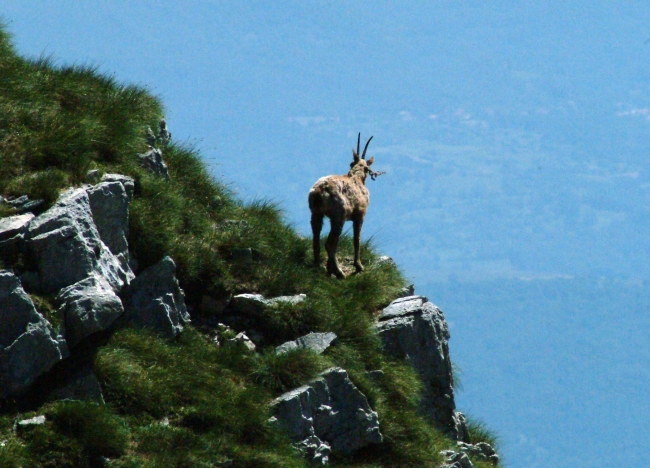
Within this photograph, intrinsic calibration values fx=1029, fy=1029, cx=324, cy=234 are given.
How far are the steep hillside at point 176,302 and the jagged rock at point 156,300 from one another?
0.05 meters

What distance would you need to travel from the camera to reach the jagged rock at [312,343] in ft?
49.0

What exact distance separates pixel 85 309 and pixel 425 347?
6.44 meters

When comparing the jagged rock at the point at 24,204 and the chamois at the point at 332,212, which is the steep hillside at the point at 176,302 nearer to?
the jagged rock at the point at 24,204

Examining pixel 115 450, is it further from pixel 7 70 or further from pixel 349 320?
pixel 7 70

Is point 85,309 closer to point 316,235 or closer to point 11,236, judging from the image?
point 11,236

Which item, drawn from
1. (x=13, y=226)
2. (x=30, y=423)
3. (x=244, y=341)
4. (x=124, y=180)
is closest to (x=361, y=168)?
(x=244, y=341)

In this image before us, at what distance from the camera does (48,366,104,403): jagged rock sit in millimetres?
12289

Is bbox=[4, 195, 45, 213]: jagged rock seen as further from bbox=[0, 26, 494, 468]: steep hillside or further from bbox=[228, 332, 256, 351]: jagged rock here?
bbox=[228, 332, 256, 351]: jagged rock

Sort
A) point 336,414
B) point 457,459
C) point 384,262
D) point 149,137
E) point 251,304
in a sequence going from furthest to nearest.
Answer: point 384,262, point 149,137, point 457,459, point 251,304, point 336,414

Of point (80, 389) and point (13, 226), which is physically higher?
point (13, 226)

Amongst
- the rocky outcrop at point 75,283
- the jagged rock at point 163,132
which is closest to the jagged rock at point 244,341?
the rocky outcrop at point 75,283

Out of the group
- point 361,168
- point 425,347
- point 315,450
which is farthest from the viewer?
point 361,168

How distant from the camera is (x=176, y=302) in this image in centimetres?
1453

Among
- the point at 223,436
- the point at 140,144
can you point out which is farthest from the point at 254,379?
the point at 140,144
